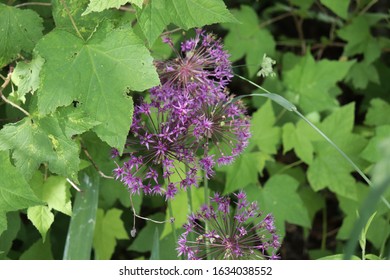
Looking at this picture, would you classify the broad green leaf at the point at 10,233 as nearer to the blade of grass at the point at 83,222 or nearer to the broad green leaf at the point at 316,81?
the blade of grass at the point at 83,222

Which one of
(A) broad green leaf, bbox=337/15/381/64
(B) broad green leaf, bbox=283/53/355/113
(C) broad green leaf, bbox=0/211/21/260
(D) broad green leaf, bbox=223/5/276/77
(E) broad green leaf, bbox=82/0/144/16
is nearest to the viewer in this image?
(E) broad green leaf, bbox=82/0/144/16

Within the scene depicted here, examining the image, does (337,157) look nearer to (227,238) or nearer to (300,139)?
(300,139)

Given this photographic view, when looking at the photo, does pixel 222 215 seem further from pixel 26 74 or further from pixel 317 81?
pixel 317 81

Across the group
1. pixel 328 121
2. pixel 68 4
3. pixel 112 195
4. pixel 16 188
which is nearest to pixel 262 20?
pixel 328 121

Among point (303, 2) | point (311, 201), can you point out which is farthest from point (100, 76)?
point (303, 2)

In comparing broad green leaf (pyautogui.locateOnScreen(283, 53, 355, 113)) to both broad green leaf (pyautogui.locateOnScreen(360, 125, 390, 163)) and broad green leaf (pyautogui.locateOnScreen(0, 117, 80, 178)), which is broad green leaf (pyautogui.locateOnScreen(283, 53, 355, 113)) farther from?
broad green leaf (pyautogui.locateOnScreen(0, 117, 80, 178))

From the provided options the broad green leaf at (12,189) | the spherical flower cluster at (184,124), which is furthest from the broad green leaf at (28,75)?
the spherical flower cluster at (184,124)

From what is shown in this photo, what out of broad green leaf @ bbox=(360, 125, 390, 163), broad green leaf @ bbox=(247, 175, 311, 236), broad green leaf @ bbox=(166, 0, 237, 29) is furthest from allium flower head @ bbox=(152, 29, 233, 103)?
broad green leaf @ bbox=(360, 125, 390, 163)
